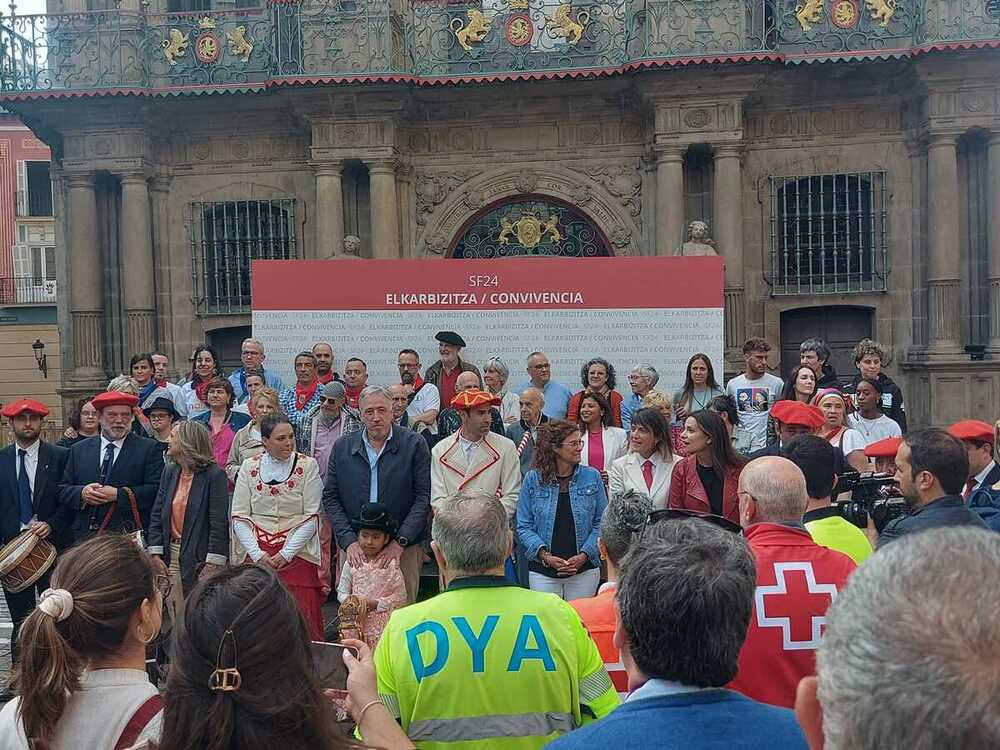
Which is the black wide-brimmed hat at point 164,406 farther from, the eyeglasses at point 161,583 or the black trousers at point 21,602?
the eyeglasses at point 161,583

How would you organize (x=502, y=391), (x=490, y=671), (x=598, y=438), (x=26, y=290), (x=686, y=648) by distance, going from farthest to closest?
1. (x=26, y=290)
2. (x=502, y=391)
3. (x=598, y=438)
4. (x=490, y=671)
5. (x=686, y=648)

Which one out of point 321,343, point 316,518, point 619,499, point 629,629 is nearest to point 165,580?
point 629,629

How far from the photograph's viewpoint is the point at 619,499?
13.5 ft

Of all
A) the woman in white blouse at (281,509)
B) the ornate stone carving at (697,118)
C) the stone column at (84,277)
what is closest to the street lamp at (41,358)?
the stone column at (84,277)

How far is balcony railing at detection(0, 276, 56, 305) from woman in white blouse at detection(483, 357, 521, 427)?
29.3 meters

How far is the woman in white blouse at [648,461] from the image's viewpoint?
657 centimetres

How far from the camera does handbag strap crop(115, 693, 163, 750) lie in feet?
7.85

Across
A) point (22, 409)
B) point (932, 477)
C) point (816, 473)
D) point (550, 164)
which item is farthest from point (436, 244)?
point (932, 477)

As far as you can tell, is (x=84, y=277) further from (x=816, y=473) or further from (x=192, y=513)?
(x=816, y=473)

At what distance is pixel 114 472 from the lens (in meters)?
7.24

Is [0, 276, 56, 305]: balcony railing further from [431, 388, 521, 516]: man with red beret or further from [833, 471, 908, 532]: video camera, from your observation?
[833, 471, 908, 532]: video camera

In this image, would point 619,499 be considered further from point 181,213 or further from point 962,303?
point 181,213

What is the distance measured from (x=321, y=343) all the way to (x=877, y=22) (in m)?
9.71

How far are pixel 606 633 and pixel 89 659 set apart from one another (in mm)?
1724
